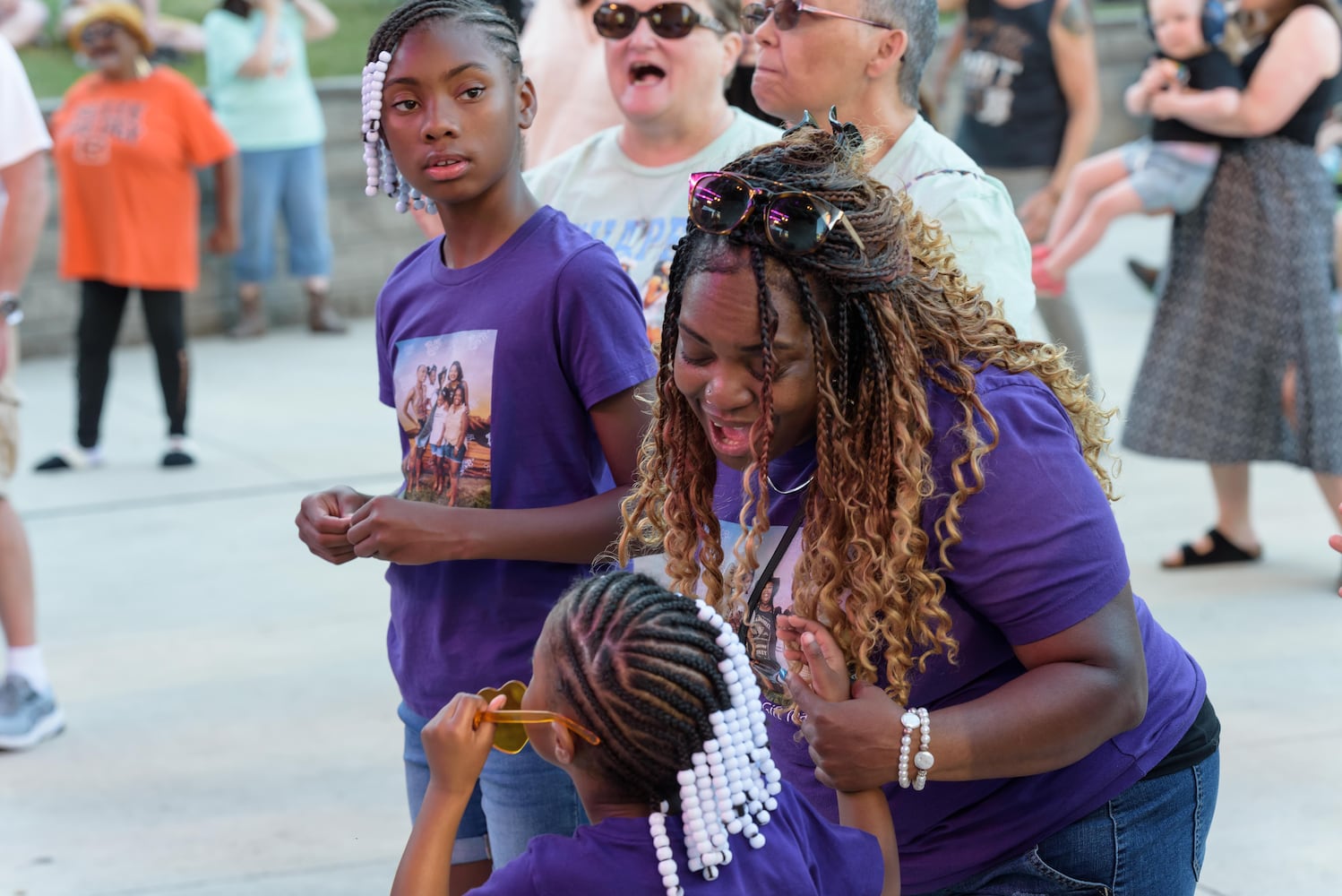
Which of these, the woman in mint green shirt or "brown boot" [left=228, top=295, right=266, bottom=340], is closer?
the woman in mint green shirt

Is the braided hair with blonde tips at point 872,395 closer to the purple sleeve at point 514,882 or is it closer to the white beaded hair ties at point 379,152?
the purple sleeve at point 514,882

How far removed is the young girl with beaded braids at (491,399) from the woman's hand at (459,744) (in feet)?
1.98

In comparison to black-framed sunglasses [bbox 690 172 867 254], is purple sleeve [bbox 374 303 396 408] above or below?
below

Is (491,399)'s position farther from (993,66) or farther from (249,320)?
(249,320)

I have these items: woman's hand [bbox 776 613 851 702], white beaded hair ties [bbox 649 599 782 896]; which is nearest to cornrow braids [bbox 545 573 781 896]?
white beaded hair ties [bbox 649 599 782 896]

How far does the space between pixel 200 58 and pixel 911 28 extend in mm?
11523

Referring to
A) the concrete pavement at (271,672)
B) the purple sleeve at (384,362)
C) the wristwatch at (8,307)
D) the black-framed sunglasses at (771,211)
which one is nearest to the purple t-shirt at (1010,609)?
the black-framed sunglasses at (771,211)

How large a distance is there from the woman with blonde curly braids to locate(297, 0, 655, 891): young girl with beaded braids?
471mm

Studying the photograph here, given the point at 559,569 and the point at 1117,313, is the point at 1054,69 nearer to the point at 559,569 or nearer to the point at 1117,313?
the point at 1117,313

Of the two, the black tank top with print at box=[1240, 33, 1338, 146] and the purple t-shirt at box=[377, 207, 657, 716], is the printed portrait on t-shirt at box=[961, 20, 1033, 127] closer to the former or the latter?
the black tank top with print at box=[1240, 33, 1338, 146]

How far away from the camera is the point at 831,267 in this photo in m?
1.89

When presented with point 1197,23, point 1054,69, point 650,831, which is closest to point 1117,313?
point 1054,69

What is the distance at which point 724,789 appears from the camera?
176 centimetres

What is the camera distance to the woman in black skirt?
18.0 ft
